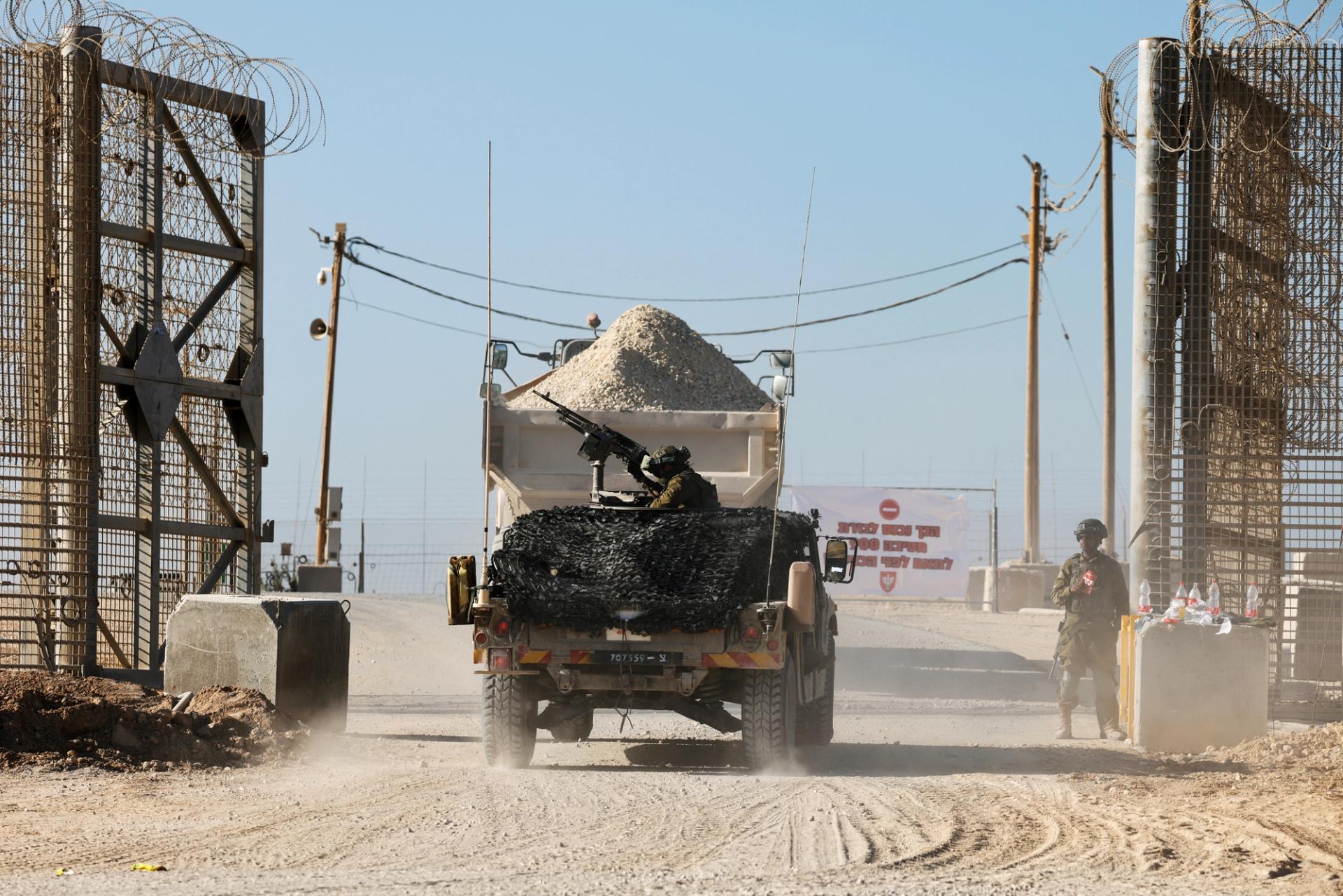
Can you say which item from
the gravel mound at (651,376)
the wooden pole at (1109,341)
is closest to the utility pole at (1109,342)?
the wooden pole at (1109,341)

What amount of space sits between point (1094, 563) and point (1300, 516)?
1933mm

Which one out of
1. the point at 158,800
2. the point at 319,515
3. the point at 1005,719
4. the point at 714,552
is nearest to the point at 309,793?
the point at 158,800

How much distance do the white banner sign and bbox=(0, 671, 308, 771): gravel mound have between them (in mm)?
20346

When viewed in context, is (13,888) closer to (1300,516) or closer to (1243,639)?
(1243,639)

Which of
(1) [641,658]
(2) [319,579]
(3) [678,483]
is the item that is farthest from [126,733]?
(2) [319,579]

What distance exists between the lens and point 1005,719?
49.3ft

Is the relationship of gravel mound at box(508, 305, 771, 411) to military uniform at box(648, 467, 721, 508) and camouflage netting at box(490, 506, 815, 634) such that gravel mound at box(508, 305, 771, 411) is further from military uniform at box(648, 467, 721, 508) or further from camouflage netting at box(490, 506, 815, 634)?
camouflage netting at box(490, 506, 815, 634)

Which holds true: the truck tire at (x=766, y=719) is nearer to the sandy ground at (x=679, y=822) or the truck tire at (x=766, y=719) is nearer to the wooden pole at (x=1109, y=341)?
the sandy ground at (x=679, y=822)

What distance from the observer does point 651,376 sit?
17.6m

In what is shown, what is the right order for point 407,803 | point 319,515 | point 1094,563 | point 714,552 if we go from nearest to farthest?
point 407,803 < point 714,552 < point 1094,563 < point 319,515

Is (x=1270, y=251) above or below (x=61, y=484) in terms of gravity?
above

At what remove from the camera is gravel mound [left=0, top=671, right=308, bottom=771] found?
34.0 feet

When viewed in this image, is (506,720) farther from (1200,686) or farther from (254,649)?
(1200,686)

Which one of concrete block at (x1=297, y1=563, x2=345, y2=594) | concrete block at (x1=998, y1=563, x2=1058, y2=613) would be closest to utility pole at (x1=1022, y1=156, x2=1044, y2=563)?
concrete block at (x1=998, y1=563, x2=1058, y2=613)
